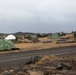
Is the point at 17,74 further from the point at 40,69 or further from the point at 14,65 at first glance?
the point at 14,65

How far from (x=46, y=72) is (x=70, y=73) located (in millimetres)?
1292

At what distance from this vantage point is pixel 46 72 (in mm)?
17500

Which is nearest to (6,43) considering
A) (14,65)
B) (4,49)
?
(4,49)

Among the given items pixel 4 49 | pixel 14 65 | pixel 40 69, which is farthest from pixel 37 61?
pixel 4 49

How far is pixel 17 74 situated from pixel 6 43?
26.7 meters

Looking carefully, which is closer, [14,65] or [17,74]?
[17,74]

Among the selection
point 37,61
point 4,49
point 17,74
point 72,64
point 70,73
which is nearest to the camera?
point 70,73

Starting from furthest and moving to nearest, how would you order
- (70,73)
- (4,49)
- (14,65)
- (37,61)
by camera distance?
1. (4,49)
2. (14,65)
3. (37,61)
4. (70,73)

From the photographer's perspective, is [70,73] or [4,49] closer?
[70,73]

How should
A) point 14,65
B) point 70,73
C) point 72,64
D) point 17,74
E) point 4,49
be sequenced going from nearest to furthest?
point 70,73 < point 17,74 < point 72,64 < point 14,65 < point 4,49

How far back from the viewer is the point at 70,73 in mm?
16891

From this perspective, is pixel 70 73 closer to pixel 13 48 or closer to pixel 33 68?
pixel 33 68

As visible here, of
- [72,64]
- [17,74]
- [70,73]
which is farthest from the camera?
[72,64]

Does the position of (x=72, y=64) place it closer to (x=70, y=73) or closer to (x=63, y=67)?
(x=63, y=67)
